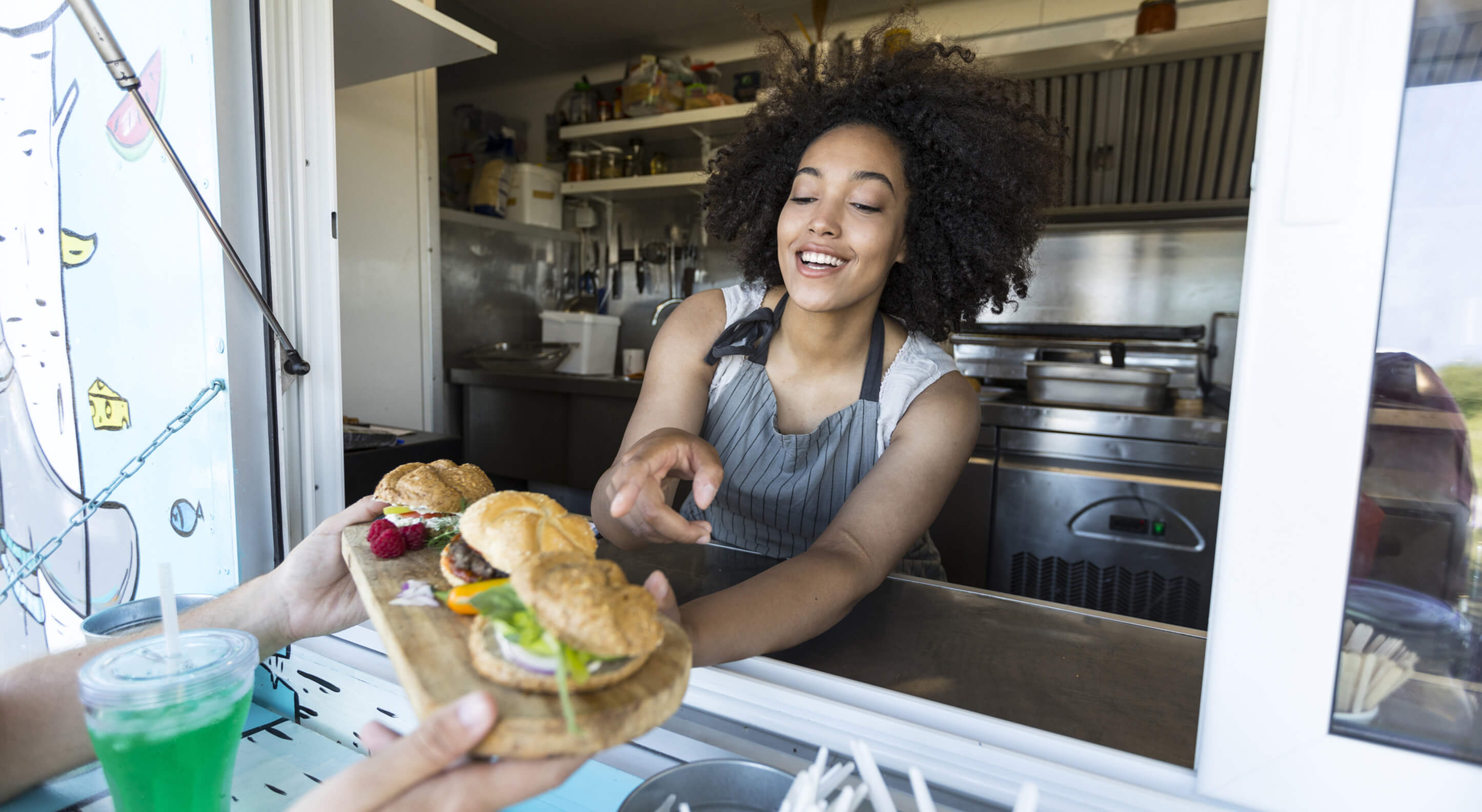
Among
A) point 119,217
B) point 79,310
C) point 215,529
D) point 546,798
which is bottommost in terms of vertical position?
point 546,798

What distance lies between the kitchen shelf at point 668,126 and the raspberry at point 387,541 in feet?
9.37

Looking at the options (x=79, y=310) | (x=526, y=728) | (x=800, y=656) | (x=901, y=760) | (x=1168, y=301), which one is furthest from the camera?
(x=1168, y=301)

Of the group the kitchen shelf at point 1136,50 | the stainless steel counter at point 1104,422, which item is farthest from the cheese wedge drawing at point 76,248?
the kitchen shelf at point 1136,50

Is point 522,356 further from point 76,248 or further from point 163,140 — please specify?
point 163,140

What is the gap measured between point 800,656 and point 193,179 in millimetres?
1062

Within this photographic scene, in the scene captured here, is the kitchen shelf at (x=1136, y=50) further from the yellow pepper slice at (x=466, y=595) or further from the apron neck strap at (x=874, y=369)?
the yellow pepper slice at (x=466, y=595)

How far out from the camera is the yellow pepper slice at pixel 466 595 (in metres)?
0.63

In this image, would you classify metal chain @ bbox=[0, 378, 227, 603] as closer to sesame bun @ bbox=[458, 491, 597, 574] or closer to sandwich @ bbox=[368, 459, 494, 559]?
sandwich @ bbox=[368, 459, 494, 559]

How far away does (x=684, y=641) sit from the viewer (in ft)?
1.89

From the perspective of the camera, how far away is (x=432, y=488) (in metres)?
0.90

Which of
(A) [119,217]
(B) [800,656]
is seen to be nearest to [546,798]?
(B) [800,656]

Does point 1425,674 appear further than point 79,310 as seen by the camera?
No

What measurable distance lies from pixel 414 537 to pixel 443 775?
384 mm

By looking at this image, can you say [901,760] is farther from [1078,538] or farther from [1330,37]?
[1078,538]
